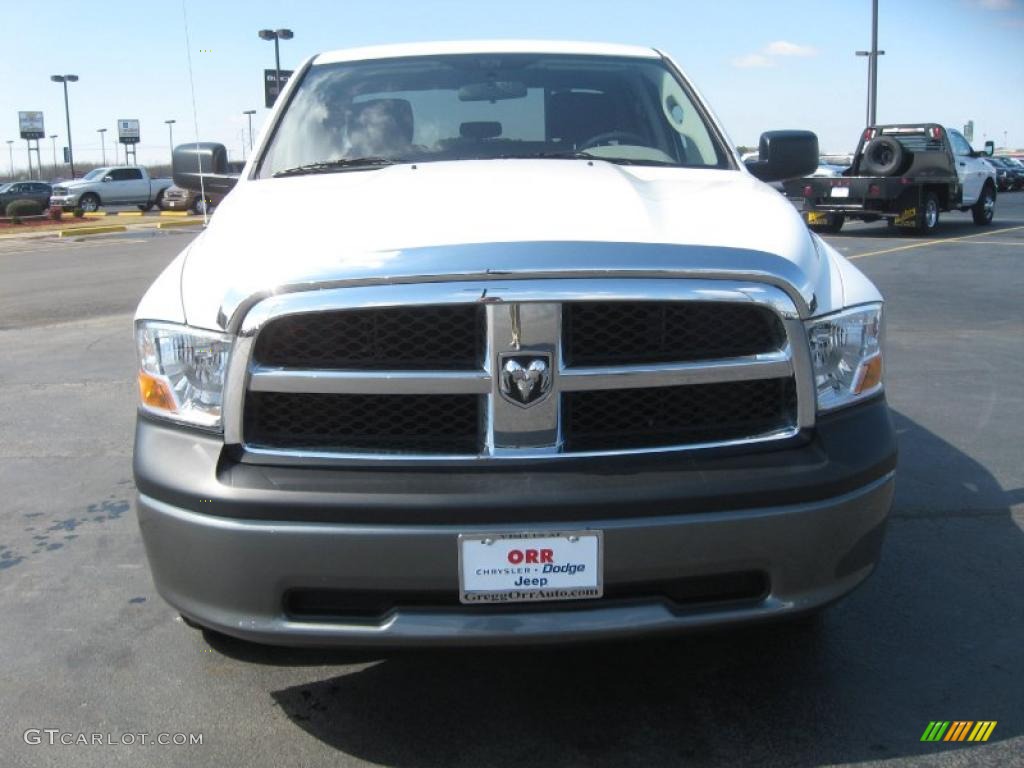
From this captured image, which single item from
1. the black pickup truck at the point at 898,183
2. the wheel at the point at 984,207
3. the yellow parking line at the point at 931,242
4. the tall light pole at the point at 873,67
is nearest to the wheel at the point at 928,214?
the black pickup truck at the point at 898,183

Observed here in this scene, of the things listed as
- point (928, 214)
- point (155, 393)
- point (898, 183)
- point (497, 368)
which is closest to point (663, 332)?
point (497, 368)

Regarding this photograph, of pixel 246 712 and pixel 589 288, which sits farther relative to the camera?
pixel 246 712

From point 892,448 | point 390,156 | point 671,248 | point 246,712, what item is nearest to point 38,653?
point 246,712

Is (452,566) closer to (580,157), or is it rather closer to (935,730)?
(935,730)

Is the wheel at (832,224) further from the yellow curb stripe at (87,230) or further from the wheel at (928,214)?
the yellow curb stripe at (87,230)

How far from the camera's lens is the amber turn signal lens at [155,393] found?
8.70 ft

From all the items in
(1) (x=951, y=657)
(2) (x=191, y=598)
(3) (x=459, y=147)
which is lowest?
(1) (x=951, y=657)

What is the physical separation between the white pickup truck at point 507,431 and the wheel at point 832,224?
1816 centimetres

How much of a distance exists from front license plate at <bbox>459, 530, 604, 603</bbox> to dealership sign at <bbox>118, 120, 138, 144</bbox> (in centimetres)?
8387

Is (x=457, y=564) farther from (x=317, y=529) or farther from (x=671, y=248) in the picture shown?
(x=671, y=248)

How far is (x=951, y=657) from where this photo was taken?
3.20 meters

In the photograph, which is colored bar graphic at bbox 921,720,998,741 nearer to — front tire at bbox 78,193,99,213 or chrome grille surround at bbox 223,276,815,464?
chrome grille surround at bbox 223,276,815,464

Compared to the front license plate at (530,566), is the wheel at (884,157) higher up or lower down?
higher up

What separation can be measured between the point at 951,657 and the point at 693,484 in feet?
4.26
